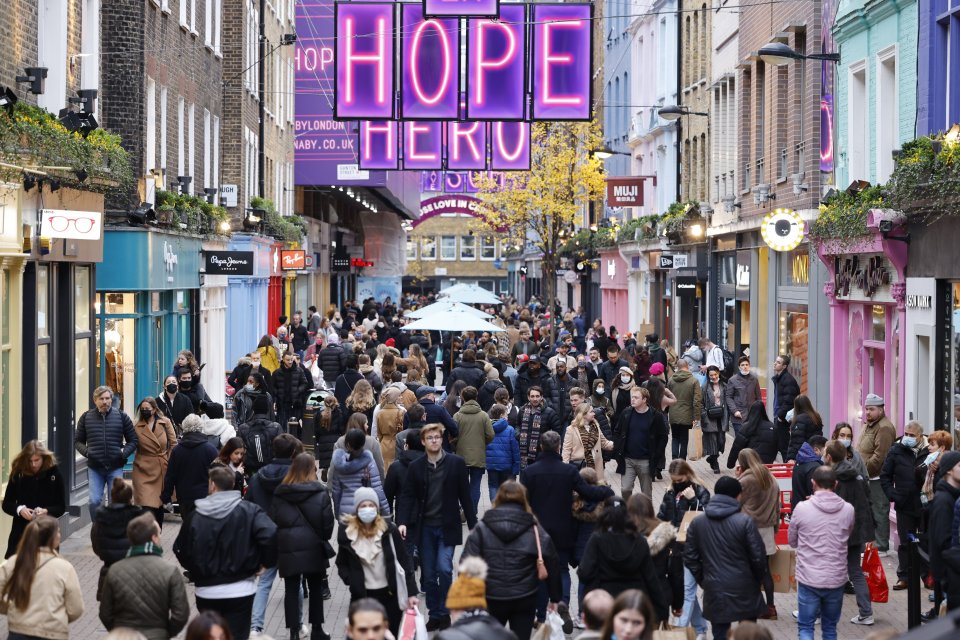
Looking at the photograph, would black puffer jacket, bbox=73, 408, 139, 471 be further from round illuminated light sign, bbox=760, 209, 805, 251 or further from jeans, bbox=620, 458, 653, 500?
round illuminated light sign, bbox=760, 209, 805, 251

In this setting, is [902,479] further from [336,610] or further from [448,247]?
[448,247]

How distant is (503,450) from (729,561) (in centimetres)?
604

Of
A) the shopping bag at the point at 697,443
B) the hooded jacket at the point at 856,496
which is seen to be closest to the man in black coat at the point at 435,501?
the hooded jacket at the point at 856,496

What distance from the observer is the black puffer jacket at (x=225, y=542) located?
412 inches

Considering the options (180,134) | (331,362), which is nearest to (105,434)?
(331,362)

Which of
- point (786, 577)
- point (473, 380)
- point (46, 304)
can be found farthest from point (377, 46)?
point (786, 577)

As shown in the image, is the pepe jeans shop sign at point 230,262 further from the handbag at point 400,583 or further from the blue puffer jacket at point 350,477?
the handbag at point 400,583

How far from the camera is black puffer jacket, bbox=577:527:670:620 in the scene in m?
10.2

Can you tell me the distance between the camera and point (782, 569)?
13727mm

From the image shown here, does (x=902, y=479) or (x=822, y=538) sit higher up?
(x=902, y=479)

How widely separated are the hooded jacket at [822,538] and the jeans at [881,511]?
4.07 meters

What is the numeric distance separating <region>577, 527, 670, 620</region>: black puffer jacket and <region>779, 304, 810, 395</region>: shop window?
52.1 ft

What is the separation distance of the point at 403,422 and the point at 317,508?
19.4 feet

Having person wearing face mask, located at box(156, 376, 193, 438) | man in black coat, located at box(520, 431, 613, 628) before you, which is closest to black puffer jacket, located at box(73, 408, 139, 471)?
person wearing face mask, located at box(156, 376, 193, 438)
